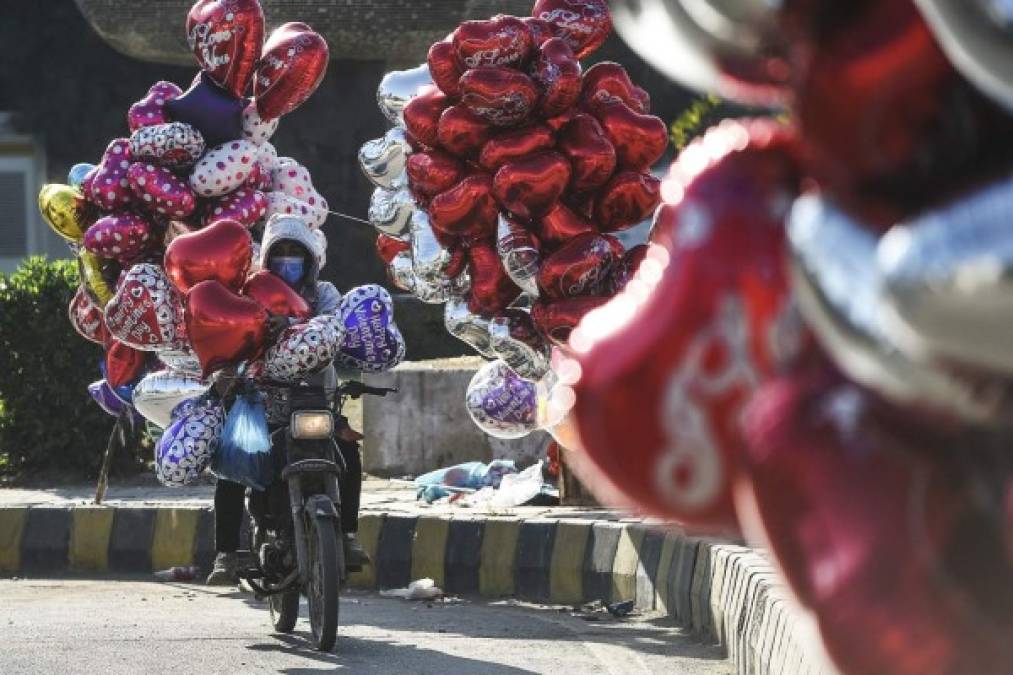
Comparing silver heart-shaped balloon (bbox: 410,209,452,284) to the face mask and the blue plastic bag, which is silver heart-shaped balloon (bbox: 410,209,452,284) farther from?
the blue plastic bag

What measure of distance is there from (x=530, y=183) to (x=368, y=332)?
213 centimetres

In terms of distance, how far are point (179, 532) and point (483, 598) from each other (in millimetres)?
1848

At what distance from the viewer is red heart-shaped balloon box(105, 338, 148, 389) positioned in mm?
10031

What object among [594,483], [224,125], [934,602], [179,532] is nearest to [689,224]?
[594,483]

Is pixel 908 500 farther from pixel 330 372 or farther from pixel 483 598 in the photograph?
pixel 483 598

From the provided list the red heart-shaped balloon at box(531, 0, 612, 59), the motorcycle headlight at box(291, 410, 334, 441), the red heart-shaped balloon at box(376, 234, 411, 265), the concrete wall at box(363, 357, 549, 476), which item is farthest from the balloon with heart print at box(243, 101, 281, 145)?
the concrete wall at box(363, 357, 549, 476)

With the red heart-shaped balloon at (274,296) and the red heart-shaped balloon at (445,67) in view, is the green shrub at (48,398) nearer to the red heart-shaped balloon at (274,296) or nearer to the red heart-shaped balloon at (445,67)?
the red heart-shaped balloon at (274,296)

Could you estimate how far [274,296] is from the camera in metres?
8.12

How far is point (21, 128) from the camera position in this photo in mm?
23453

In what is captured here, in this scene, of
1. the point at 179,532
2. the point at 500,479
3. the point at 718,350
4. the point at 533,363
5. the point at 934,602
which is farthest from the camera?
the point at 500,479

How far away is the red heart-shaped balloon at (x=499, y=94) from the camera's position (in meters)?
6.36

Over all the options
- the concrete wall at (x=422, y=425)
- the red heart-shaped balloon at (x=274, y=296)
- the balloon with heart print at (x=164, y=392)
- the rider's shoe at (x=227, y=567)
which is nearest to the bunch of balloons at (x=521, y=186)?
→ the red heart-shaped balloon at (x=274, y=296)

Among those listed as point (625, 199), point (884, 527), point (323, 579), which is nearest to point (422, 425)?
point (323, 579)

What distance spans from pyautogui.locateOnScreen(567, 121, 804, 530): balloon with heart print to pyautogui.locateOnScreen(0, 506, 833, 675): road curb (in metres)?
5.83
